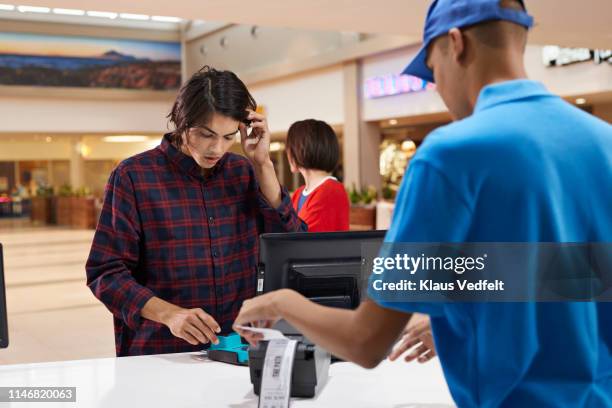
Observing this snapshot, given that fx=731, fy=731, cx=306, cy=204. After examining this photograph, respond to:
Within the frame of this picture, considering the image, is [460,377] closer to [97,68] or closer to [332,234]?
[332,234]

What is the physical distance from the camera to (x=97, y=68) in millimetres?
20375

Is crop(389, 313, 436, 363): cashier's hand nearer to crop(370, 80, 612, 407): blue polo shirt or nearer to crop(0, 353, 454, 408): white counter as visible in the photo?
crop(0, 353, 454, 408): white counter

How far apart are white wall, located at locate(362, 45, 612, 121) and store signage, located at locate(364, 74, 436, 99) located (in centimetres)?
11

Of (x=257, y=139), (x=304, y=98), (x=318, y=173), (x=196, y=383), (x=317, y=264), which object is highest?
(x=304, y=98)

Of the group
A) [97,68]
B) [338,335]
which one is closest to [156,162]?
[338,335]

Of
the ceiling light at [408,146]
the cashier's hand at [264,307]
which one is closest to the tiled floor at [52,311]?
the cashier's hand at [264,307]

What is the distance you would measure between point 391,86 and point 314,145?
33.6ft

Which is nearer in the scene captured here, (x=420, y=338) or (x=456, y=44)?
(x=456, y=44)

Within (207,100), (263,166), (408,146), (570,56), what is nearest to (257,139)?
(263,166)

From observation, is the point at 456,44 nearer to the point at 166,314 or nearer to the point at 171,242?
the point at 166,314

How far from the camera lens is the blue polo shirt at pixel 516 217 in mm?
973

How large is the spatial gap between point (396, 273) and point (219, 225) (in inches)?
60.7

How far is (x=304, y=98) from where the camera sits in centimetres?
1686

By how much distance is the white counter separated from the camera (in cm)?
196
